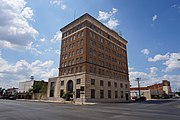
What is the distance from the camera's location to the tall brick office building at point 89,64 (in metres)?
48.2

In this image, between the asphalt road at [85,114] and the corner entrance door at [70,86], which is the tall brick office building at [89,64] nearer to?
the corner entrance door at [70,86]

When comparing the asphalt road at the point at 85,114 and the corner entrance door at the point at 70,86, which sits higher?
the corner entrance door at the point at 70,86

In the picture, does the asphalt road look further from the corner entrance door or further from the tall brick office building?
the corner entrance door

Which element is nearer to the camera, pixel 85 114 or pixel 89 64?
pixel 85 114

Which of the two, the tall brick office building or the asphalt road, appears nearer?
the asphalt road

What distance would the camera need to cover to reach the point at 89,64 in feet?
160

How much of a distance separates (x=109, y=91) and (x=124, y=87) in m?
13.3

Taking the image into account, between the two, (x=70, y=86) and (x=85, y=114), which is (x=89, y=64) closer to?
(x=70, y=86)

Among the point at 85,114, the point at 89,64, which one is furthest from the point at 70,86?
the point at 85,114

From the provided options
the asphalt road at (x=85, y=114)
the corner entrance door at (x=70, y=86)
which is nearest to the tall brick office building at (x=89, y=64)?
the corner entrance door at (x=70, y=86)

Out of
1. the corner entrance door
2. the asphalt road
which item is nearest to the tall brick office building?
the corner entrance door

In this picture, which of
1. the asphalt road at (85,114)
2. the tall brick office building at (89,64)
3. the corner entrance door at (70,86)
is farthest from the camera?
the corner entrance door at (70,86)

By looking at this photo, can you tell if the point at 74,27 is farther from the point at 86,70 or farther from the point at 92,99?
the point at 92,99

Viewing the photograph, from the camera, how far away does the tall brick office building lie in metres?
48.2
